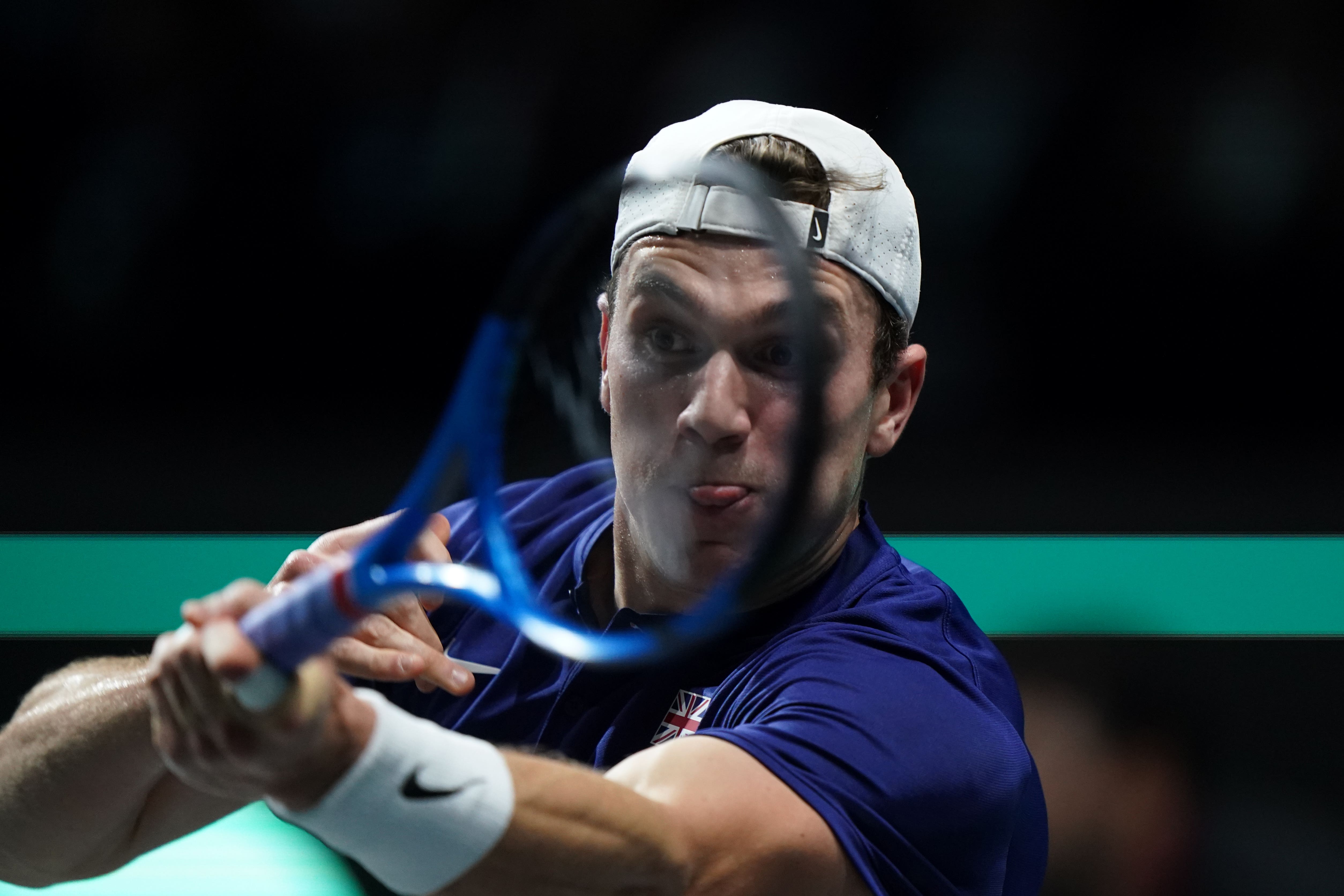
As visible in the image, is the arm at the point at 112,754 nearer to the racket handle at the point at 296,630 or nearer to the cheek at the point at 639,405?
the cheek at the point at 639,405

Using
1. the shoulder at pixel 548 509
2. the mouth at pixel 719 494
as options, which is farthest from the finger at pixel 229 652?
the shoulder at pixel 548 509

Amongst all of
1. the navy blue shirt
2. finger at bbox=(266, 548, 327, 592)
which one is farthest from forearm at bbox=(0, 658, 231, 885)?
the navy blue shirt

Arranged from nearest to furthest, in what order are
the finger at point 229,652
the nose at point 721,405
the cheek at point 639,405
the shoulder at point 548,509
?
the finger at point 229,652, the nose at point 721,405, the cheek at point 639,405, the shoulder at point 548,509

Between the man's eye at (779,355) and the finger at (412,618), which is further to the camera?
the finger at (412,618)

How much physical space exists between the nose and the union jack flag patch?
11.0 inches

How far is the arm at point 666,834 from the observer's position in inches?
30.4

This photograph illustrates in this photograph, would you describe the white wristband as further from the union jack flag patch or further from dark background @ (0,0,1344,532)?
dark background @ (0,0,1344,532)

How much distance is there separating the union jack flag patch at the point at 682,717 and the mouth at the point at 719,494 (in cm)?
22

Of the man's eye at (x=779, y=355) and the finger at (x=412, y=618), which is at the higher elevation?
the man's eye at (x=779, y=355)

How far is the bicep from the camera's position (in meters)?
0.84

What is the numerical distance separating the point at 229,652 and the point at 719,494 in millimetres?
404

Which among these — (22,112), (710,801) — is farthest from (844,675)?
(22,112)

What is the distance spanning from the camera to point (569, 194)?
2312mm

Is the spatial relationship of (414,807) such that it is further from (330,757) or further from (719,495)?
(719,495)
